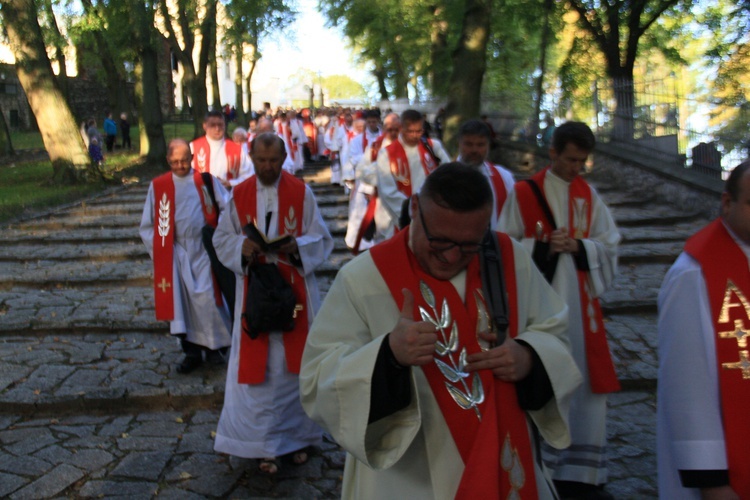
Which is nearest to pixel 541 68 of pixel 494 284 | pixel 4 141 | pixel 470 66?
pixel 470 66

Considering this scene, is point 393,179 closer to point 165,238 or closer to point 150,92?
point 165,238

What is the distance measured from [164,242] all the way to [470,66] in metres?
9.56

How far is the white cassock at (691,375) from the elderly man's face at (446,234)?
2.72 feet

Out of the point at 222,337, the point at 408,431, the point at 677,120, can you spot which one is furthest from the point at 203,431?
the point at 677,120

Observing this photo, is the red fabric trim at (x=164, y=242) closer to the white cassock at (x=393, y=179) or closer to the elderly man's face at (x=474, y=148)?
the white cassock at (x=393, y=179)

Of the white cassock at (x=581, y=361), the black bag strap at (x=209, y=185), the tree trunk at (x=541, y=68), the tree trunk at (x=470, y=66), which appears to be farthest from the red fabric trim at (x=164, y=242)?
the tree trunk at (x=541, y=68)

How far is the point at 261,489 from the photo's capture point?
16.5 feet

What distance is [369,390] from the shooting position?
242 centimetres

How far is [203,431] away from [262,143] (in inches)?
89.5

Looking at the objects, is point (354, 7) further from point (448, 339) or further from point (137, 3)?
point (448, 339)

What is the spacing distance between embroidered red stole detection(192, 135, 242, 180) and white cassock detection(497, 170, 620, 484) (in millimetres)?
6777

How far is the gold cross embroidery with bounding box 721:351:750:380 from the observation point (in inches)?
111

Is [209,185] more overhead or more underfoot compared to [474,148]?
more underfoot

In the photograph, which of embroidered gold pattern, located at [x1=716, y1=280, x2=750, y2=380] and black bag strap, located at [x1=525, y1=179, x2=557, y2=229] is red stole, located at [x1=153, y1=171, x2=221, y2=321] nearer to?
black bag strap, located at [x1=525, y1=179, x2=557, y2=229]
